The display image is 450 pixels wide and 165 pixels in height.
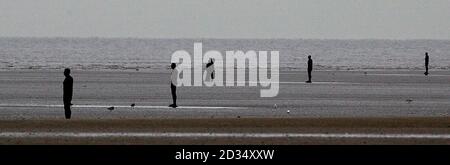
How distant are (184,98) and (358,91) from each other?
8844 mm

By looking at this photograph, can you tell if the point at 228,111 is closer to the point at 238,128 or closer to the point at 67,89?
the point at 67,89

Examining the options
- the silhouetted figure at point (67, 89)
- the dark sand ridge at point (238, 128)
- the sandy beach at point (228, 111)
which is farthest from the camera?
the silhouetted figure at point (67, 89)

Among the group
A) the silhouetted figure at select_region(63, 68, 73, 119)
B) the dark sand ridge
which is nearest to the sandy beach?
the dark sand ridge

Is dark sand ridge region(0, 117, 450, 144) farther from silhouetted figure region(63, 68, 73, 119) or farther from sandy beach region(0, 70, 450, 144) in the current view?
silhouetted figure region(63, 68, 73, 119)

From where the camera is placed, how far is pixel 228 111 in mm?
25266

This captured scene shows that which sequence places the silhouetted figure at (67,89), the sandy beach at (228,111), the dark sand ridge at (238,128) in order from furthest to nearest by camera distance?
the silhouetted figure at (67,89), the sandy beach at (228,111), the dark sand ridge at (238,128)

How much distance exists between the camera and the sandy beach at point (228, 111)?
15.7 m

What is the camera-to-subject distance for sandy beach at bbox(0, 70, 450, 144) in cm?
1573

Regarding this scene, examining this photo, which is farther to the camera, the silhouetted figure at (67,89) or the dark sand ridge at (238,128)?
the silhouetted figure at (67,89)

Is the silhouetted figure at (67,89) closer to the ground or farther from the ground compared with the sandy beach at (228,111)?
farther from the ground

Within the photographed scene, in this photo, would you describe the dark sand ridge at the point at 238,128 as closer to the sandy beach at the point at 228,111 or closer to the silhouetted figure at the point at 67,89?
the sandy beach at the point at 228,111

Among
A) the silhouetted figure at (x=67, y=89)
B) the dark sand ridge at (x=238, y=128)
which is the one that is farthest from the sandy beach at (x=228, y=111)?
the silhouetted figure at (x=67, y=89)

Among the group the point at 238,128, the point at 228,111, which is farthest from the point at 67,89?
the point at 228,111
